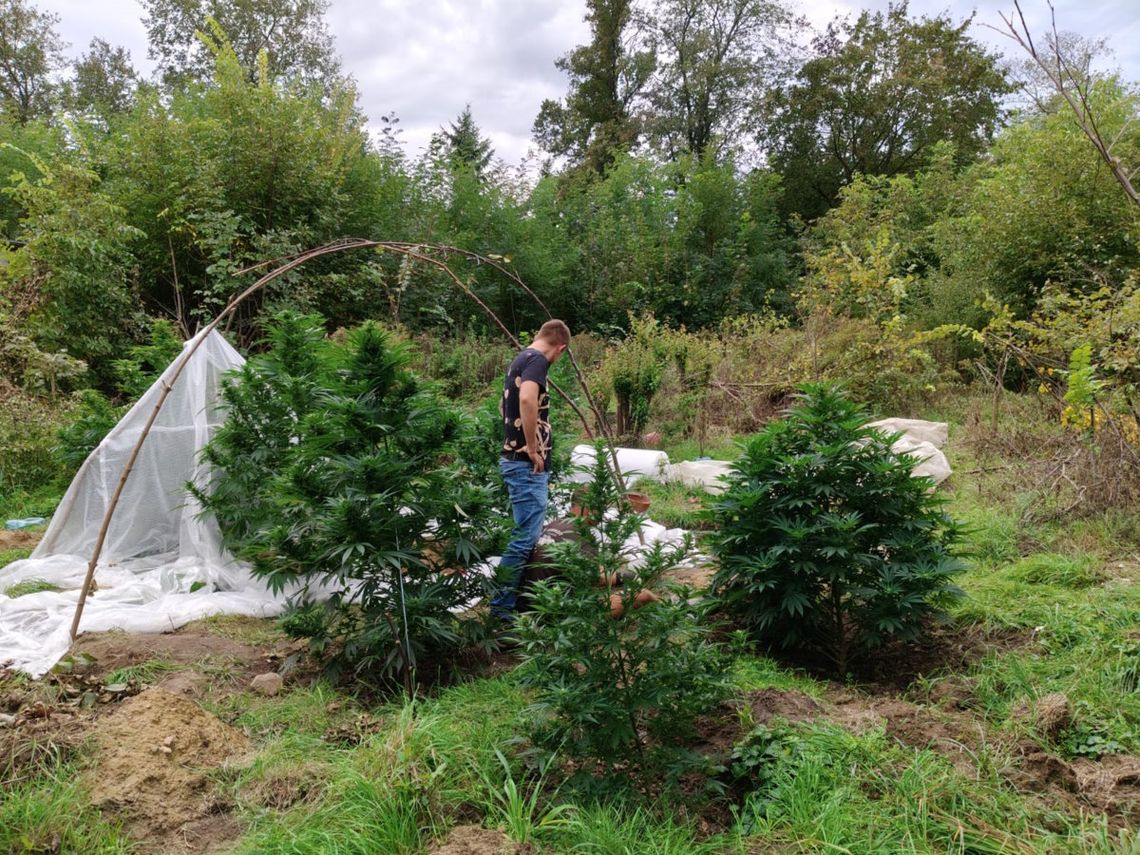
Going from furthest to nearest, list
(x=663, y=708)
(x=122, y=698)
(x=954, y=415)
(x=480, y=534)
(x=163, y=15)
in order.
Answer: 1. (x=163, y=15)
2. (x=954, y=415)
3. (x=480, y=534)
4. (x=122, y=698)
5. (x=663, y=708)

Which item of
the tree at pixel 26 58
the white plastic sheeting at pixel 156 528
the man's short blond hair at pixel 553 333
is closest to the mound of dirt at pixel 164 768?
the white plastic sheeting at pixel 156 528

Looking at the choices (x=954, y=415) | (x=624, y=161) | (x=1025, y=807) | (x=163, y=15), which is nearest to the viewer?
(x=1025, y=807)

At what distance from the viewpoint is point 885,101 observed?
19.7 meters

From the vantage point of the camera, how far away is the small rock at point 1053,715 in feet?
8.42

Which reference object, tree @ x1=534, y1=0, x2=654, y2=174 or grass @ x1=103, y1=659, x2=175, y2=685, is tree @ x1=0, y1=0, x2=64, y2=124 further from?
grass @ x1=103, y1=659, x2=175, y2=685

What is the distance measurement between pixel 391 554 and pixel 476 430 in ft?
4.51

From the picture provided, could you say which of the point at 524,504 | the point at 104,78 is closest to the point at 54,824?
the point at 524,504

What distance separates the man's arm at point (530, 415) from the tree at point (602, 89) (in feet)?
62.2

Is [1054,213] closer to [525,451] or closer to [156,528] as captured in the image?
[525,451]

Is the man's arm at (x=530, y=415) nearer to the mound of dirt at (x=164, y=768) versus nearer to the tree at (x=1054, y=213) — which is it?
the mound of dirt at (x=164, y=768)

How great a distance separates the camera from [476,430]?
4.48m

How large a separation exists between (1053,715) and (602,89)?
23.2 metres

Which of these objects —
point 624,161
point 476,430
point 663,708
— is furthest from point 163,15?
point 663,708

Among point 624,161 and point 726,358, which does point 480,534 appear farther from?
point 624,161
